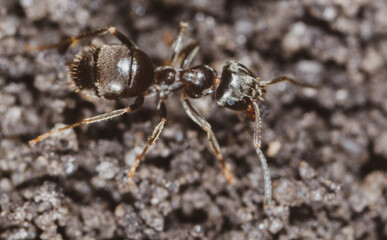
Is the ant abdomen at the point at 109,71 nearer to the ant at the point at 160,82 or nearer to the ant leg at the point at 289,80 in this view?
the ant at the point at 160,82

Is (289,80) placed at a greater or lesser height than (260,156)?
greater

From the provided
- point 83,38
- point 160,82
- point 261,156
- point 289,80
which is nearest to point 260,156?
point 261,156

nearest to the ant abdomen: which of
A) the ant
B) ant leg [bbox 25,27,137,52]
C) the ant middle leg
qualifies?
the ant

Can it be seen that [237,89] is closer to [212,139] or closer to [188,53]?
[212,139]

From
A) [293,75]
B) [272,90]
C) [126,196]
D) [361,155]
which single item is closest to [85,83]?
[126,196]

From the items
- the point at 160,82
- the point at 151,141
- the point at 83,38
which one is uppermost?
the point at 83,38

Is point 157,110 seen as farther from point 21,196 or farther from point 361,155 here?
point 361,155
